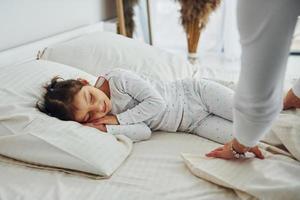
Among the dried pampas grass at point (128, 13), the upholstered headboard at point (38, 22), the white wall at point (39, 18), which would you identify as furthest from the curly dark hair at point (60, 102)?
the dried pampas grass at point (128, 13)

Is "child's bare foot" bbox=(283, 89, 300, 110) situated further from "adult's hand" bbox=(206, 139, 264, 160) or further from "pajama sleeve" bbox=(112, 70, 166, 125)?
"pajama sleeve" bbox=(112, 70, 166, 125)

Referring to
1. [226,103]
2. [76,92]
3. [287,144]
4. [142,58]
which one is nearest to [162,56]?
[142,58]

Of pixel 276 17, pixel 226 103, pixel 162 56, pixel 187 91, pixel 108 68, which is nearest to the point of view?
pixel 276 17

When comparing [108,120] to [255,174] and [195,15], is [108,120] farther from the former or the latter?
[195,15]

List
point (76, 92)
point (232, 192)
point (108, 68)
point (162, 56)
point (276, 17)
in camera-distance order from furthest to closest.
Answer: point (162, 56)
point (108, 68)
point (76, 92)
point (232, 192)
point (276, 17)

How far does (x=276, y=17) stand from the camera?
0.63 m

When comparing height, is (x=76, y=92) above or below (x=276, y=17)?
below

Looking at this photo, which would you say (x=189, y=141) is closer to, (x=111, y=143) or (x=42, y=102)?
(x=111, y=143)

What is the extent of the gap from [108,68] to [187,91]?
0.43m

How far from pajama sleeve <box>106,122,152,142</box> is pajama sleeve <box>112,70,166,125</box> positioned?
0.08 feet

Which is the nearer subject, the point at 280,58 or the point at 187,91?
the point at 280,58

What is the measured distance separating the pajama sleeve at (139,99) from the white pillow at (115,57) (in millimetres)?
296

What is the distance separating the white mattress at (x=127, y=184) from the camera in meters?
0.99

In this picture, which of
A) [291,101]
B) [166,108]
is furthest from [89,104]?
[291,101]
